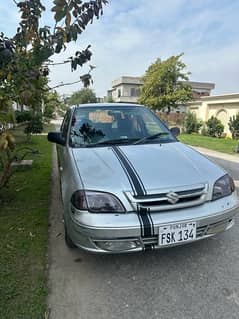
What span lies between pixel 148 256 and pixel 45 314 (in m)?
1.12

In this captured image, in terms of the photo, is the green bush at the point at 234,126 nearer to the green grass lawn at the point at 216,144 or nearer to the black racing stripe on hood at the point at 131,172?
the green grass lawn at the point at 216,144

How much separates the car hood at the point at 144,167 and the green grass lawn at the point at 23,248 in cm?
96

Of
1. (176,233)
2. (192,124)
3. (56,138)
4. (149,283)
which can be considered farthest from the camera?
(192,124)

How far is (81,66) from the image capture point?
2.98 metres

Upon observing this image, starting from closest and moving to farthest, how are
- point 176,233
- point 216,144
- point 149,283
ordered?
point 176,233, point 149,283, point 216,144

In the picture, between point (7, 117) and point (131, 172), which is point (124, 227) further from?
point (7, 117)

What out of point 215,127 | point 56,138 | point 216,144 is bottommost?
point 216,144

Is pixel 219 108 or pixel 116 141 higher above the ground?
pixel 219 108

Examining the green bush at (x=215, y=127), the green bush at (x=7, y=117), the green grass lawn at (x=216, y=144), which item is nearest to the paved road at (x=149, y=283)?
the green bush at (x=7, y=117)

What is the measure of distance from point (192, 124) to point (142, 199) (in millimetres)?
17901

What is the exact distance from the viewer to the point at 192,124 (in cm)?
1898

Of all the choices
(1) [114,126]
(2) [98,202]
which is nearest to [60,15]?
(1) [114,126]

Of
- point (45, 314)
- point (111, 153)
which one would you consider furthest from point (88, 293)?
point (111, 153)

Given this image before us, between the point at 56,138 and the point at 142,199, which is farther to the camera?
the point at 56,138
